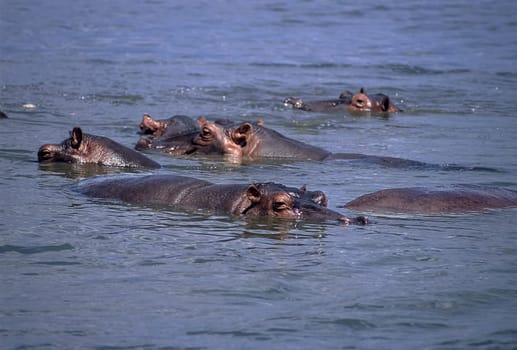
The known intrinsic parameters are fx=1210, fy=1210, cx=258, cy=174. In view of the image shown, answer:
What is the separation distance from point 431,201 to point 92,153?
9.93 feet

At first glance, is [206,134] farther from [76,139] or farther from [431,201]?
[431,201]

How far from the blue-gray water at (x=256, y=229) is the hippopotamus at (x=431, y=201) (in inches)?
6.5

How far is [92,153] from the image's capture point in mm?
9875

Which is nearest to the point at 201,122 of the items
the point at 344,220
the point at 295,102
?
the point at 295,102

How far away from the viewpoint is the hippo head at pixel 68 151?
32.4ft

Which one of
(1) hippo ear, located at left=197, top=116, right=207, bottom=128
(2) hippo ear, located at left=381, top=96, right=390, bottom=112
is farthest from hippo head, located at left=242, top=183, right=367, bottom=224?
(2) hippo ear, located at left=381, top=96, right=390, bottom=112

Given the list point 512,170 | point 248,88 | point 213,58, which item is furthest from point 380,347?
point 213,58

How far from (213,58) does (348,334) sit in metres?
15.9

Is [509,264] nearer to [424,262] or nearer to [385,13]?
[424,262]

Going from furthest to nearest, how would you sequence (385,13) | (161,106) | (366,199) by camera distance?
1. (385,13)
2. (161,106)
3. (366,199)

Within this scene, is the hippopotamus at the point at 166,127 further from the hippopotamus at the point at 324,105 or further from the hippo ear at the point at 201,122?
the hippopotamus at the point at 324,105

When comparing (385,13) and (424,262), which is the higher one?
(385,13)

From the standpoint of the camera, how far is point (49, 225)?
7672mm

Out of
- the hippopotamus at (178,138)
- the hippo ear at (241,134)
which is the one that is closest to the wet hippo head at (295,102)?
the hippopotamus at (178,138)
